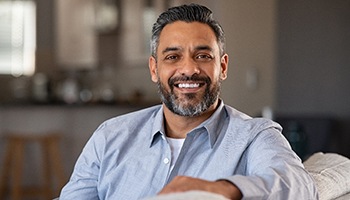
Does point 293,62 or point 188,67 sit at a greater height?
point 188,67

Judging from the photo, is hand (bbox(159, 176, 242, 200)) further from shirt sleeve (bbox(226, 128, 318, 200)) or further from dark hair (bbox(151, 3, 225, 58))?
dark hair (bbox(151, 3, 225, 58))

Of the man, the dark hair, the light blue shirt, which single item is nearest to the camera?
the light blue shirt

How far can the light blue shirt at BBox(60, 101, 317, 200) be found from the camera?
5.29 feet

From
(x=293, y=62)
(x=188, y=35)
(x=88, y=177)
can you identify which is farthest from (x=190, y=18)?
(x=293, y=62)

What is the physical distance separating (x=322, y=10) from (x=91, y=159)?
11.3ft

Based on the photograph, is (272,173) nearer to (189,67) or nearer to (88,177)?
(189,67)

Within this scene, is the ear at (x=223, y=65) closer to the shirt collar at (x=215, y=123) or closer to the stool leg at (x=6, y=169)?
the shirt collar at (x=215, y=123)

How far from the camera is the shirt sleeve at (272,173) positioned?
4.46ft

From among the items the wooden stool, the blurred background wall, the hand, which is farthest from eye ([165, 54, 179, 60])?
the wooden stool

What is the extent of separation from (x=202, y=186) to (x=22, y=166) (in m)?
4.80

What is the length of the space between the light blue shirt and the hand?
0.17 metres

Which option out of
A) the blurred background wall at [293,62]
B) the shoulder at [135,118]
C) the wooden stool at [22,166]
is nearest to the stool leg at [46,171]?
the wooden stool at [22,166]

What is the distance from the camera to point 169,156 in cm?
194

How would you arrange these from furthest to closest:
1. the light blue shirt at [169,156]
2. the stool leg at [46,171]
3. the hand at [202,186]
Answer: the stool leg at [46,171]
the light blue shirt at [169,156]
the hand at [202,186]
